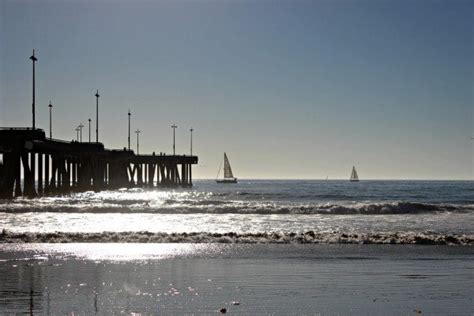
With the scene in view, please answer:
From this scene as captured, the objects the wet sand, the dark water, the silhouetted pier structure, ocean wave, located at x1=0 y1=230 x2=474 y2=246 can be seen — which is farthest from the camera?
the silhouetted pier structure

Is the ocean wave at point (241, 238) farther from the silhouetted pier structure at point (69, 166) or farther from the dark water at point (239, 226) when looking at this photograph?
the silhouetted pier structure at point (69, 166)

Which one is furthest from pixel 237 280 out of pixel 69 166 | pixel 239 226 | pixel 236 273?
pixel 69 166

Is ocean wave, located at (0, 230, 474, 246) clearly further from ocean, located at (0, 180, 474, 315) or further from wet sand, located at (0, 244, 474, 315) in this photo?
wet sand, located at (0, 244, 474, 315)

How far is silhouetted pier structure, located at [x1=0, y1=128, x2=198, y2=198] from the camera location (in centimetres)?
6047

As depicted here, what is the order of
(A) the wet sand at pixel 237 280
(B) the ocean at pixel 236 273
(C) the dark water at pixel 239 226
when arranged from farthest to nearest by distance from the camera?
(C) the dark water at pixel 239 226 < (B) the ocean at pixel 236 273 < (A) the wet sand at pixel 237 280

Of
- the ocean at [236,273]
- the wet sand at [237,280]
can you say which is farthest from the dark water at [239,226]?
the wet sand at [237,280]

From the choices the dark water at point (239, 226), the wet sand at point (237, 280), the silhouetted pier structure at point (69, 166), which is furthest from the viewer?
the silhouetted pier structure at point (69, 166)

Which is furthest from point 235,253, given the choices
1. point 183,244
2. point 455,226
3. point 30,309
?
point 455,226

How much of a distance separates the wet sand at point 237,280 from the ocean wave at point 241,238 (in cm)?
188

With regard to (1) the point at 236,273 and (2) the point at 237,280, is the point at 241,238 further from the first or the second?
(2) the point at 237,280

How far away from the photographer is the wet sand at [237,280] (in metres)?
11.6

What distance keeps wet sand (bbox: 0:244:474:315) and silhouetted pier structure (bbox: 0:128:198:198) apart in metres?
41.1

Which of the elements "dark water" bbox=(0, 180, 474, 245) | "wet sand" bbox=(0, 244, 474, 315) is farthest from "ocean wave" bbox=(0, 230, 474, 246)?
"wet sand" bbox=(0, 244, 474, 315)

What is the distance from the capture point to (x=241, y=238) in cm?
2358
